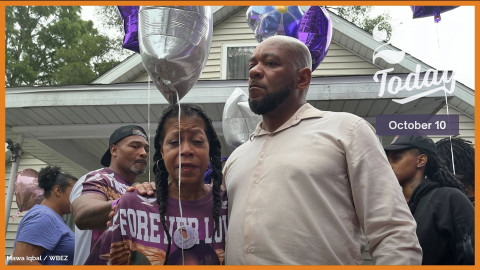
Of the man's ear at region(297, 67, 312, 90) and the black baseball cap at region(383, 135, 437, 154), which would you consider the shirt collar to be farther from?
the black baseball cap at region(383, 135, 437, 154)

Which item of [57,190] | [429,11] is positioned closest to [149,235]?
[57,190]

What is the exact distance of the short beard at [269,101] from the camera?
6.23 ft

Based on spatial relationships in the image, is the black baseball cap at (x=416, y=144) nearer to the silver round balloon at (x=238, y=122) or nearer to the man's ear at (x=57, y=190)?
the silver round balloon at (x=238, y=122)

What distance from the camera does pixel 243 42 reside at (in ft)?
26.2

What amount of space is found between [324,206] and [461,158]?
1779 millimetres

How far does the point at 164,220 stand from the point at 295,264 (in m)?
0.49

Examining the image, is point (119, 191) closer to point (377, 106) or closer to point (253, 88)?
point (253, 88)

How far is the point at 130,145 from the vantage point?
287cm

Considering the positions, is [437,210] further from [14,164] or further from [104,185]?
[14,164]

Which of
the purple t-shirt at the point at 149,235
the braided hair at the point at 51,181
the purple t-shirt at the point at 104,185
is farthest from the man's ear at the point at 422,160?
the braided hair at the point at 51,181

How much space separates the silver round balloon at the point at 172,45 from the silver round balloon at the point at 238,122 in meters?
1.42

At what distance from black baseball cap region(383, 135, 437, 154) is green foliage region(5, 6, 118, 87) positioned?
14959mm

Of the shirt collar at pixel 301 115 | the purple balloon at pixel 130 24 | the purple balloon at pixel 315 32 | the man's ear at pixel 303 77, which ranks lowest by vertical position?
the shirt collar at pixel 301 115

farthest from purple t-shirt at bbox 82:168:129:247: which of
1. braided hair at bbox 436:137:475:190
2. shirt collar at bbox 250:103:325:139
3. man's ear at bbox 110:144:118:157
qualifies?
braided hair at bbox 436:137:475:190
